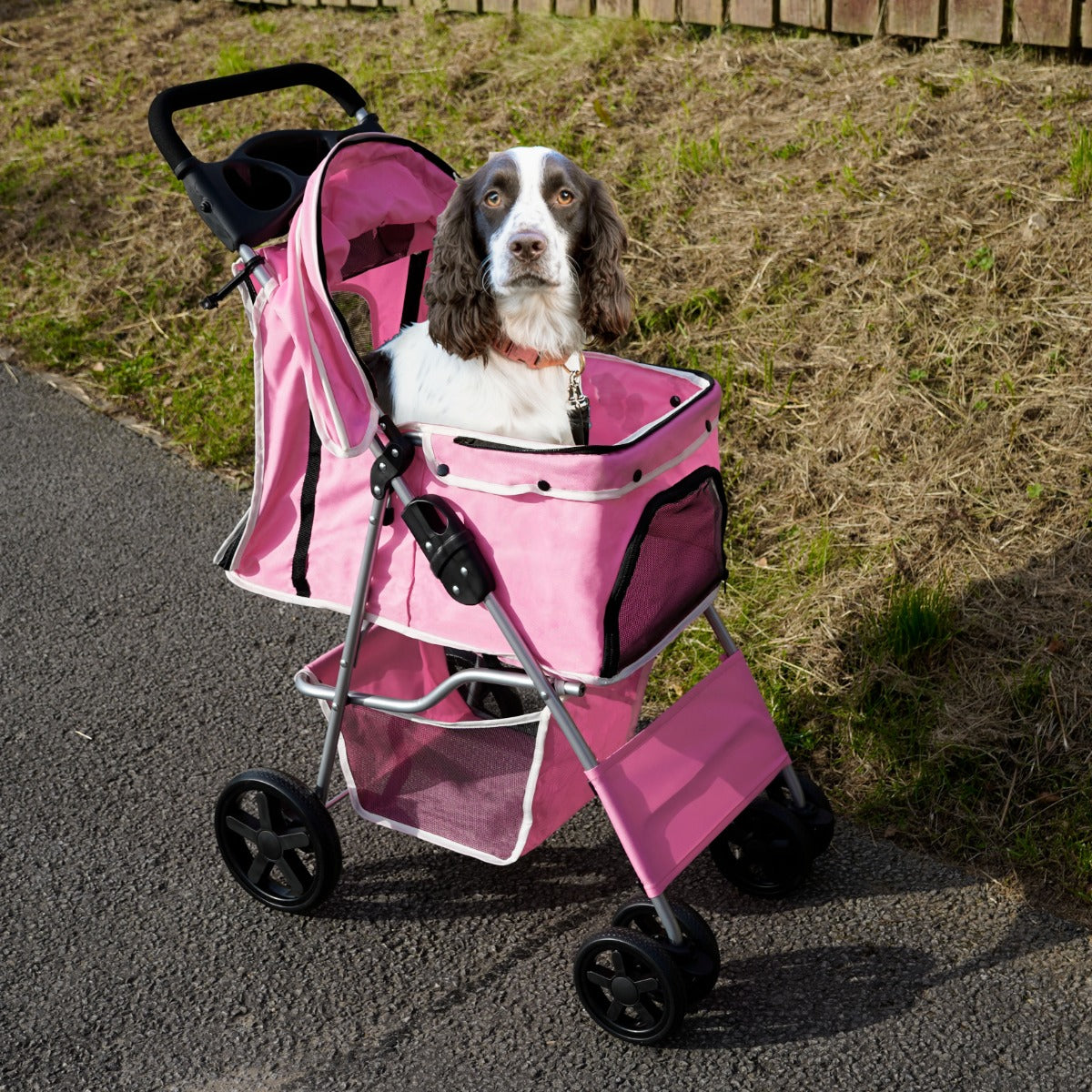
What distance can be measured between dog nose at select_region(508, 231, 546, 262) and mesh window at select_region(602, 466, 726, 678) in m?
0.59

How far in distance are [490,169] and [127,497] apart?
9.89 ft

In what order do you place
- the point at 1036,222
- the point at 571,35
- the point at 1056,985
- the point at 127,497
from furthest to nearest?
1. the point at 571,35
2. the point at 127,497
3. the point at 1036,222
4. the point at 1056,985

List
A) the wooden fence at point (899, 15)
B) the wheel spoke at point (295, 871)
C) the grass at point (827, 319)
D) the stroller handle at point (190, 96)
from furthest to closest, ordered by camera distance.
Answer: the wooden fence at point (899, 15) < the grass at point (827, 319) < the wheel spoke at point (295, 871) < the stroller handle at point (190, 96)

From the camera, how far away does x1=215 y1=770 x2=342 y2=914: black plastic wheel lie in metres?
3.11

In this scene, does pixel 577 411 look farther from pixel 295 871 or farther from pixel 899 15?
pixel 899 15

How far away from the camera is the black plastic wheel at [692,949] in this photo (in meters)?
2.79

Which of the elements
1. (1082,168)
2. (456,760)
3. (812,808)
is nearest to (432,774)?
(456,760)

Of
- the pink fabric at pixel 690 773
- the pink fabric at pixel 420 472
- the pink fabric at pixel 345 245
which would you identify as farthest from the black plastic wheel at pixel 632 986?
the pink fabric at pixel 345 245

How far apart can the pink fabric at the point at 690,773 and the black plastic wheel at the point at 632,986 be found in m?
0.12

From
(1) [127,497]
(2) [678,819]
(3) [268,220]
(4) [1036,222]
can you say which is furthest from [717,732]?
(1) [127,497]

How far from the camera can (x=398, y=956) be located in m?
3.16

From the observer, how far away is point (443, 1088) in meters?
2.78

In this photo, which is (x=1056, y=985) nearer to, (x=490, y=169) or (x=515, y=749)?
(x=515, y=749)

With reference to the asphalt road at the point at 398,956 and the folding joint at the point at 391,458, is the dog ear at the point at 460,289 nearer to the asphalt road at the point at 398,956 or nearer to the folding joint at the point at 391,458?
the folding joint at the point at 391,458
